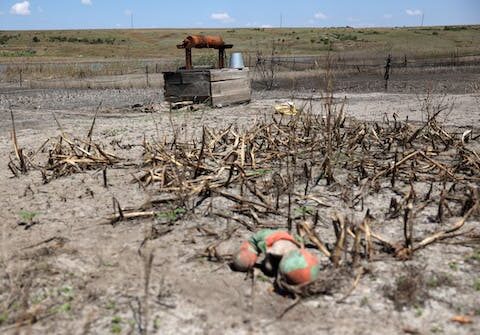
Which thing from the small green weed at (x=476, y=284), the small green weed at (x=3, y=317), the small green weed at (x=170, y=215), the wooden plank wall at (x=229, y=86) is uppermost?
the wooden plank wall at (x=229, y=86)

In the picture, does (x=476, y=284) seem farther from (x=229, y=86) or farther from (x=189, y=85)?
(x=229, y=86)

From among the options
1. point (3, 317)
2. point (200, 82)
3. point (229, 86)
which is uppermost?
point (200, 82)

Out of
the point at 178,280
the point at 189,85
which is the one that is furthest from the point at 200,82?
the point at 178,280

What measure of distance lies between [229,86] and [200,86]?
80cm

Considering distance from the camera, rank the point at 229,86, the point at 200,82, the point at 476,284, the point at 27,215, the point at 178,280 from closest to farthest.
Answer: the point at 476,284 < the point at 178,280 < the point at 27,215 < the point at 200,82 < the point at 229,86

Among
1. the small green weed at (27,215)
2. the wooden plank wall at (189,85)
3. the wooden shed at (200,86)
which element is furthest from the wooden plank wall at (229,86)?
the small green weed at (27,215)

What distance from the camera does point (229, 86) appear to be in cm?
1098

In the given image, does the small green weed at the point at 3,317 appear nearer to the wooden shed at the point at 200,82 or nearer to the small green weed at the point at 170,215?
the small green weed at the point at 170,215

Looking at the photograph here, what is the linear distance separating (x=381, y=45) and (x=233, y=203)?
5103 cm

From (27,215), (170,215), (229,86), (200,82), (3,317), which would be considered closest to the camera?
(3,317)

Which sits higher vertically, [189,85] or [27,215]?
[189,85]

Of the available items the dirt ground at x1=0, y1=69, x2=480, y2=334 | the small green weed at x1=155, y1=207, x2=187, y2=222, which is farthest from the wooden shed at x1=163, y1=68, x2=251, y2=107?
the small green weed at x1=155, y1=207, x2=187, y2=222

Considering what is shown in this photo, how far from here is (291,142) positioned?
233 inches

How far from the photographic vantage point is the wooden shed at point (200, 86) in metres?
10.4
